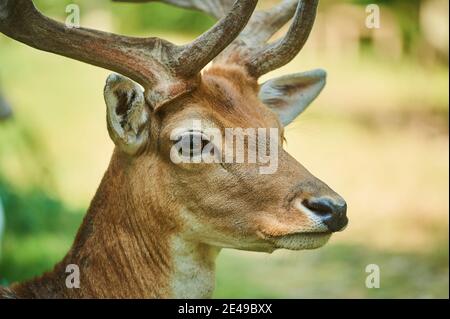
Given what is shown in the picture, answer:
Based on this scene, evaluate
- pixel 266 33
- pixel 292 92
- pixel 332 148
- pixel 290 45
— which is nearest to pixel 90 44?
pixel 290 45

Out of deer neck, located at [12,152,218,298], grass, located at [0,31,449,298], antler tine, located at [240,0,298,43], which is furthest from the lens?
grass, located at [0,31,449,298]

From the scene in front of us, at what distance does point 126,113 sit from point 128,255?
827mm

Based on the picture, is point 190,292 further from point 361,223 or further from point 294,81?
point 361,223

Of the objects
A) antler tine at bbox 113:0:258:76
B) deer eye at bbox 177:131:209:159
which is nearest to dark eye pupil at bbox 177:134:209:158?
deer eye at bbox 177:131:209:159

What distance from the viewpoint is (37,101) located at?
16734 millimetres

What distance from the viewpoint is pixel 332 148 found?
15.4 metres

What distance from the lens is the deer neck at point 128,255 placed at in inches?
222

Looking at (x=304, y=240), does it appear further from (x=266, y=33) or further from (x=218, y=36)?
(x=266, y=33)

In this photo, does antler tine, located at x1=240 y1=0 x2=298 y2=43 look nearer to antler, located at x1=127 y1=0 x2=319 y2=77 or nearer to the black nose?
antler, located at x1=127 y1=0 x2=319 y2=77

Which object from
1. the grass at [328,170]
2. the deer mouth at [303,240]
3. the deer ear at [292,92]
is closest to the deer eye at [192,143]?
the deer mouth at [303,240]

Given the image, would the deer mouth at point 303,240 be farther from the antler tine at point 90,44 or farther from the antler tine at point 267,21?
the antler tine at point 267,21

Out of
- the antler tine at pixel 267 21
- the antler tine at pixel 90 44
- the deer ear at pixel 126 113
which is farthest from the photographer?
the antler tine at pixel 267 21

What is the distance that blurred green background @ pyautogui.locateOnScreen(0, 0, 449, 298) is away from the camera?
10.5m

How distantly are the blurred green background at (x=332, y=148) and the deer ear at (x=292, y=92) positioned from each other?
25cm
